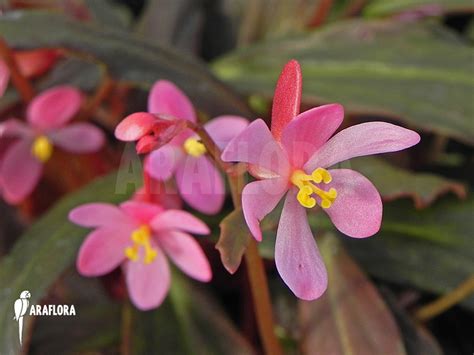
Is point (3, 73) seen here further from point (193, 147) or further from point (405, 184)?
point (405, 184)

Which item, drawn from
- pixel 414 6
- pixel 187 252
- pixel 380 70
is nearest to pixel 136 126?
pixel 187 252

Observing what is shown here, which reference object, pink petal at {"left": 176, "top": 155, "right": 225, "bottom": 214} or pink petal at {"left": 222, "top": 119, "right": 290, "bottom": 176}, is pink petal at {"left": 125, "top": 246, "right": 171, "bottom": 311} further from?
pink petal at {"left": 222, "top": 119, "right": 290, "bottom": 176}

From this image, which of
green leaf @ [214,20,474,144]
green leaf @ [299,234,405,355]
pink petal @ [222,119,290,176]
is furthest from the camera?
green leaf @ [214,20,474,144]

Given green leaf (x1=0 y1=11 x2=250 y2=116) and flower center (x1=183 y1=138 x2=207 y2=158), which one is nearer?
flower center (x1=183 y1=138 x2=207 y2=158)

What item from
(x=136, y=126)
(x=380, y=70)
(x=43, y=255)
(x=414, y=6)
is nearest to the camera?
(x=136, y=126)

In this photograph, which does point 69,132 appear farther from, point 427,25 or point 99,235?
point 427,25

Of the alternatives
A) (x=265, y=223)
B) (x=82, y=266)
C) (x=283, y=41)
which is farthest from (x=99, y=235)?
(x=283, y=41)

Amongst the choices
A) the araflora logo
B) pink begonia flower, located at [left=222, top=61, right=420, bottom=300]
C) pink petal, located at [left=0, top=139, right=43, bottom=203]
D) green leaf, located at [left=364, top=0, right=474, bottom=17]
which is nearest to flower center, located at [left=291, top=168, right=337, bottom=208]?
pink begonia flower, located at [left=222, top=61, right=420, bottom=300]

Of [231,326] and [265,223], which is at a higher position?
[265,223]
